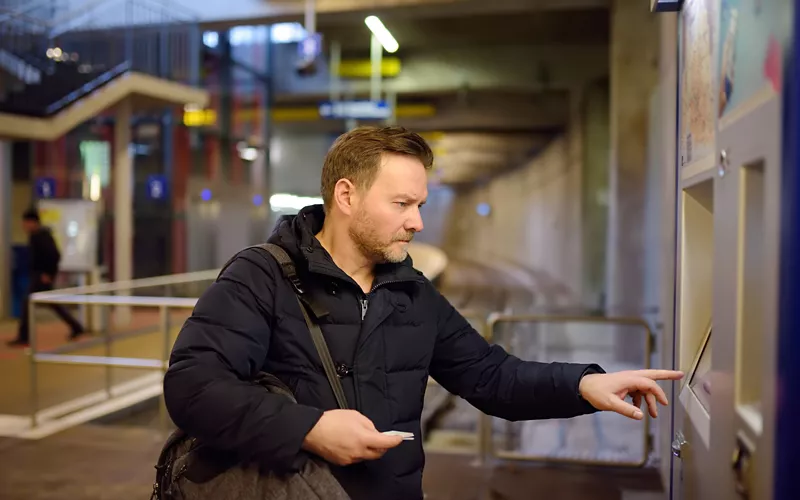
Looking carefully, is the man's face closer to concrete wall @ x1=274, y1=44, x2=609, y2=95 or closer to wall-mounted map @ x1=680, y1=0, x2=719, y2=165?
wall-mounted map @ x1=680, y1=0, x2=719, y2=165

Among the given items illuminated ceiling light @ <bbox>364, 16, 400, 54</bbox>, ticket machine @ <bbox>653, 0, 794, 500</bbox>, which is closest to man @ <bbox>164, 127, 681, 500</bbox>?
ticket machine @ <bbox>653, 0, 794, 500</bbox>

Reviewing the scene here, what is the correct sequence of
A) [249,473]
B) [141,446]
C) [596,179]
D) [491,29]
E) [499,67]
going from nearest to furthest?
[249,473], [141,446], [491,29], [596,179], [499,67]

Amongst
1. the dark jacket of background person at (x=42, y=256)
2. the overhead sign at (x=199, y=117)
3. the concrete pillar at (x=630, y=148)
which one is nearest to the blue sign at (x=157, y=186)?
the overhead sign at (x=199, y=117)

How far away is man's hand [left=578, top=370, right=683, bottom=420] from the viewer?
1745 millimetres

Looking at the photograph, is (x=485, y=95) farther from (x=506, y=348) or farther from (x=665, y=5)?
(x=665, y=5)

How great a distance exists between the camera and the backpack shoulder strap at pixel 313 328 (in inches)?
66.3

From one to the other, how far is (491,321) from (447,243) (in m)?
16.4

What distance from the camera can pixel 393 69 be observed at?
14.4 metres

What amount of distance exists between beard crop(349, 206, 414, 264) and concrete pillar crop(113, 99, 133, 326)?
9.42m

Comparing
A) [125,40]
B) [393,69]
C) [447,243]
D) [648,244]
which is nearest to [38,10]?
[125,40]

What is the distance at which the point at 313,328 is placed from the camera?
1715mm

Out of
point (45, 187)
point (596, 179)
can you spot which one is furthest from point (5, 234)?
point (596, 179)

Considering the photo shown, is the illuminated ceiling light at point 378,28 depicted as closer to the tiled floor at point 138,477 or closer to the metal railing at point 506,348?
the metal railing at point 506,348

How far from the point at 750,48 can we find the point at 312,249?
1.04 m
